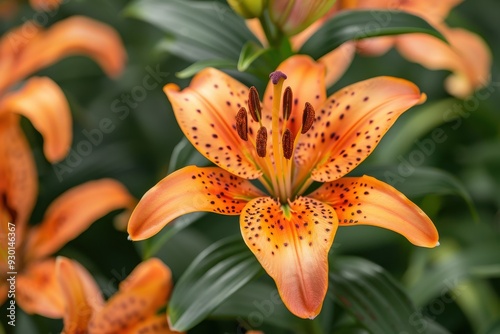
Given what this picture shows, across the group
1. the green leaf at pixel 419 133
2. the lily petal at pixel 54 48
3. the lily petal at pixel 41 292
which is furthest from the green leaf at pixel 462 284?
the lily petal at pixel 54 48

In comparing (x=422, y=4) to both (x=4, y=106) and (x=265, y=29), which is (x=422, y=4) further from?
(x=4, y=106)

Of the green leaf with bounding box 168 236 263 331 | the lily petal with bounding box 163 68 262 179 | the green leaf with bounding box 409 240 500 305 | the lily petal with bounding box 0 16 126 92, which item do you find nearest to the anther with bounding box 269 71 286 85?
the lily petal with bounding box 163 68 262 179

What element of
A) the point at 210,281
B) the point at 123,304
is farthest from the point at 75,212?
the point at 210,281

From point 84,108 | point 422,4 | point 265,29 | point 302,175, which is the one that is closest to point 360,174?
point 302,175

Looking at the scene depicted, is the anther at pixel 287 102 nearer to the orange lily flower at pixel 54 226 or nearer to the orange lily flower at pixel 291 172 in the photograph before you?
the orange lily flower at pixel 291 172

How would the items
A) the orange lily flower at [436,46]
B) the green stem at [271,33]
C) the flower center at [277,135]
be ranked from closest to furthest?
the flower center at [277,135]
the green stem at [271,33]
the orange lily flower at [436,46]

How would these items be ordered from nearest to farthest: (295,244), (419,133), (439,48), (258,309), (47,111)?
(295,244) → (258,309) → (47,111) → (439,48) → (419,133)

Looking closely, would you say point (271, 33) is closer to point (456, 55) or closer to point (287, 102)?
point (287, 102)
